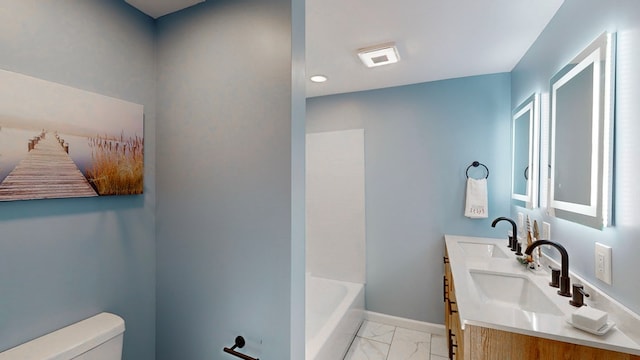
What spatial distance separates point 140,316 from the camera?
1.42 meters

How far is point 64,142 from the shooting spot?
3.64ft

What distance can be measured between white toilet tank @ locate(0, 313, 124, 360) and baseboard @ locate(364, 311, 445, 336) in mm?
2350

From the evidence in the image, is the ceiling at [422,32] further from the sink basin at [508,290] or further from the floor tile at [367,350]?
the floor tile at [367,350]

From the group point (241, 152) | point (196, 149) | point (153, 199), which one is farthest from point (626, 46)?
point (153, 199)

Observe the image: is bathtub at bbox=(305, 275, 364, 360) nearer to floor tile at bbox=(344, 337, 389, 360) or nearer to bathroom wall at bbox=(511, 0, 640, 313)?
floor tile at bbox=(344, 337, 389, 360)

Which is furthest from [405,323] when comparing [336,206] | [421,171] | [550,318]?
[550,318]

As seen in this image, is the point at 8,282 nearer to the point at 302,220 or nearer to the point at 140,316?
the point at 140,316

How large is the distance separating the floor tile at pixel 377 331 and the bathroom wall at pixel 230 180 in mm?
1665

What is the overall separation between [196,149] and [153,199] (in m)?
0.40

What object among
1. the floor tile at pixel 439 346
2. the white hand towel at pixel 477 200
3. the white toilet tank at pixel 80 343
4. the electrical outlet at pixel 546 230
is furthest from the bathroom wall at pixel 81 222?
the white hand towel at pixel 477 200

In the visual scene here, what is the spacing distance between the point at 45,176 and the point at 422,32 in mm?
2112

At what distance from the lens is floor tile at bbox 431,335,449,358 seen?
2.36 meters

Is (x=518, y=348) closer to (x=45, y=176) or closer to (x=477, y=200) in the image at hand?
(x=477, y=200)

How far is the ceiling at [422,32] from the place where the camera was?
1518mm
